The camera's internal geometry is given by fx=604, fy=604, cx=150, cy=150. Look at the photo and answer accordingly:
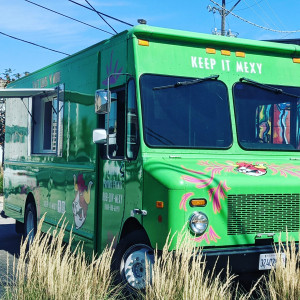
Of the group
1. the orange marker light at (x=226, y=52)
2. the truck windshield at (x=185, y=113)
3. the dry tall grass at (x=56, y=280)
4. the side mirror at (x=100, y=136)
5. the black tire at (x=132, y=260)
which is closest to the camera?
the dry tall grass at (x=56, y=280)

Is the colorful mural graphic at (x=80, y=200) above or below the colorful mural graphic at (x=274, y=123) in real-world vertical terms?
below

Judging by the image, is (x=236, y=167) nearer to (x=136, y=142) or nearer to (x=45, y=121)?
(x=136, y=142)

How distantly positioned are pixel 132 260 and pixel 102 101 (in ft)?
5.84

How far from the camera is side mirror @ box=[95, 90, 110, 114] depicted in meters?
6.67

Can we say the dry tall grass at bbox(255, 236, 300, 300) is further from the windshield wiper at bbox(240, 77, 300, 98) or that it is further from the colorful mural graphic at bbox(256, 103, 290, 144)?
the windshield wiper at bbox(240, 77, 300, 98)

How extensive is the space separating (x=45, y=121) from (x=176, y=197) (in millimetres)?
5033

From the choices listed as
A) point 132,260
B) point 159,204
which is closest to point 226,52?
point 159,204

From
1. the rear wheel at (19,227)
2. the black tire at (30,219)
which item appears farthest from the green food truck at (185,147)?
the rear wheel at (19,227)

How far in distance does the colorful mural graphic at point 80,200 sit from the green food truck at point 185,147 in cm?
3

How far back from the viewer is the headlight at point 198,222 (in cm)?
577

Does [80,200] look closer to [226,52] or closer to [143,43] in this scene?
[143,43]

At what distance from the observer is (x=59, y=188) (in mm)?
9062

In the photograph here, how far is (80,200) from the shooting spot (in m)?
8.14

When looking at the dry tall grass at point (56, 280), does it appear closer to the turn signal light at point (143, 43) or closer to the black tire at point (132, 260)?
the black tire at point (132, 260)
